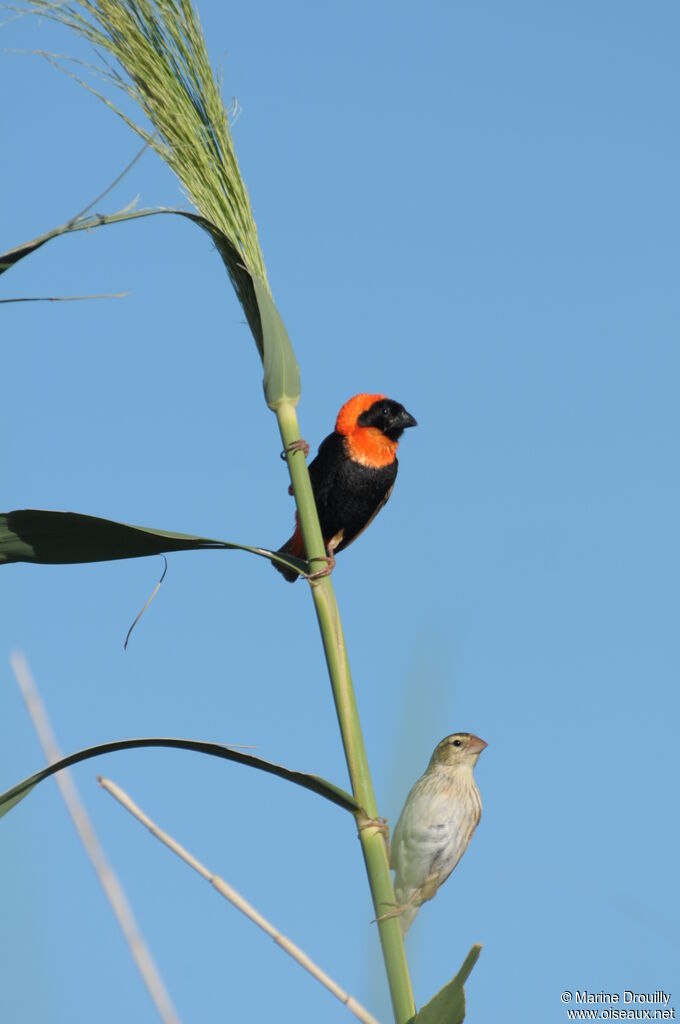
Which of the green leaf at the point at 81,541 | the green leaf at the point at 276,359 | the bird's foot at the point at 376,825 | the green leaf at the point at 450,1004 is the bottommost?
the green leaf at the point at 450,1004

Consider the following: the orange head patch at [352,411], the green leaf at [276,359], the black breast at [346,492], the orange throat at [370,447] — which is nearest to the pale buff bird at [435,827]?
the green leaf at [276,359]

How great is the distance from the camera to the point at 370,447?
3600 millimetres

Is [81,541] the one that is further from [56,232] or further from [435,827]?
[435,827]

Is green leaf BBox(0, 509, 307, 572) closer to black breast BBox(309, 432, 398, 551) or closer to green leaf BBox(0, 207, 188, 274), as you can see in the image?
green leaf BBox(0, 207, 188, 274)

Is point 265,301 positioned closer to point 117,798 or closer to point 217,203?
point 217,203

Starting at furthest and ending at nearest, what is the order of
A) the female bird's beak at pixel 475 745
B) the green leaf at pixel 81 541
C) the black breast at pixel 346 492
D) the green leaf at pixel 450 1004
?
the black breast at pixel 346 492, the female bird's beak at pixel 475 745, the green leaf at pixel 81 541, the green leaf at pixel 450 1004

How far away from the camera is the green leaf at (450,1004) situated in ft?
4.33

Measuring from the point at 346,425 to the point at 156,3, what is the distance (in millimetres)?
2159

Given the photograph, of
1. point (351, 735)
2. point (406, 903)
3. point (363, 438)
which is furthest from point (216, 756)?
point (363, 438)

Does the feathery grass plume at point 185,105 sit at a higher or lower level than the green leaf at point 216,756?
higher

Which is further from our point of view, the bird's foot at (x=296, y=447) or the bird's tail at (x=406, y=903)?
the bird's tail at (x=406, y=903)

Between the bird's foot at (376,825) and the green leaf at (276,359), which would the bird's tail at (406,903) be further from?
the green leaf at (276,359)

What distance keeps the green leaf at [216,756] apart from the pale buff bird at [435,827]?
384 mm

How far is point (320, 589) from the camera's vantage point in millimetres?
1553
